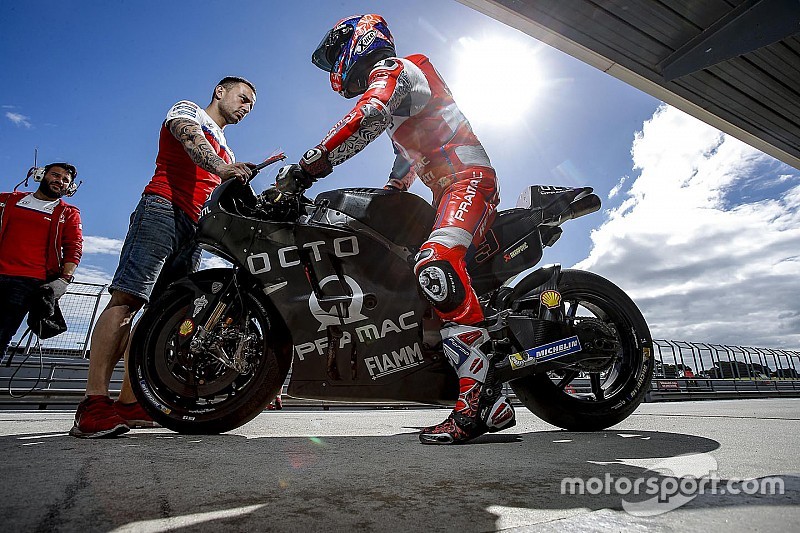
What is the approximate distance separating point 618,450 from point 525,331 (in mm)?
769

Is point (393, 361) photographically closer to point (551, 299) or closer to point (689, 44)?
point (551, 299)

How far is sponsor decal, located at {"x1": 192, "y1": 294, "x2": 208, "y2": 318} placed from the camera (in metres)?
2.28

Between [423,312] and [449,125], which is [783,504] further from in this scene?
[449,125]

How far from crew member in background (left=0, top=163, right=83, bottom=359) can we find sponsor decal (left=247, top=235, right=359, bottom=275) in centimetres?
266

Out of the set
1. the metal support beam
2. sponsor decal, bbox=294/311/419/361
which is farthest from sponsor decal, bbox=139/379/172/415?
the metal support beam

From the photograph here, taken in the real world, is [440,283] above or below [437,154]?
below

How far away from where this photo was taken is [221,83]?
10.9 ft

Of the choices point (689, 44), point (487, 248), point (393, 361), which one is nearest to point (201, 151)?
point (393, 361)

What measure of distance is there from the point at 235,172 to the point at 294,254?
23.3 inches

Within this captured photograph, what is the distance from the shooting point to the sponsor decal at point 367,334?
2.23 meters

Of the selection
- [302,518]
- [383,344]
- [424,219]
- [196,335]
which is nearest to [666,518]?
[302,518]

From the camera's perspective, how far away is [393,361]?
2.25 metres

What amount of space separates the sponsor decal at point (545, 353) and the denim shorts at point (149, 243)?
6.84 feet

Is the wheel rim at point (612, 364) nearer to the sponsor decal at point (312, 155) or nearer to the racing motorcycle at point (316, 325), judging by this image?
the racing motorcycle at point (316, 325)
